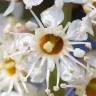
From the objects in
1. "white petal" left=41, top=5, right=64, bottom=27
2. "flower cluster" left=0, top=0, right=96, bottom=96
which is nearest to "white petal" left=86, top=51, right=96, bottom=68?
"flower cluster" left=0, top=0, right=96, bottom=96

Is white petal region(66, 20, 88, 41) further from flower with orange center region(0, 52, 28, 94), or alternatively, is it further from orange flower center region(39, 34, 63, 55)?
flower with orange center region(0, 52, 28, 94)

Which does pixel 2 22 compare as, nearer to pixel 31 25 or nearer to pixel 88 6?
pixel 31 25

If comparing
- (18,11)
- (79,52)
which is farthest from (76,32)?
(18,11)

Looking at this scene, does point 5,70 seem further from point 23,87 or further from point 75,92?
point 75,92

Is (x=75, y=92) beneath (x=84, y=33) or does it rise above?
beneath

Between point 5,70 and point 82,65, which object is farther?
point 5,70

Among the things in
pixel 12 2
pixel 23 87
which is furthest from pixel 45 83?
pixel 12 2

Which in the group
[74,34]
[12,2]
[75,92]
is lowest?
[75,92]
